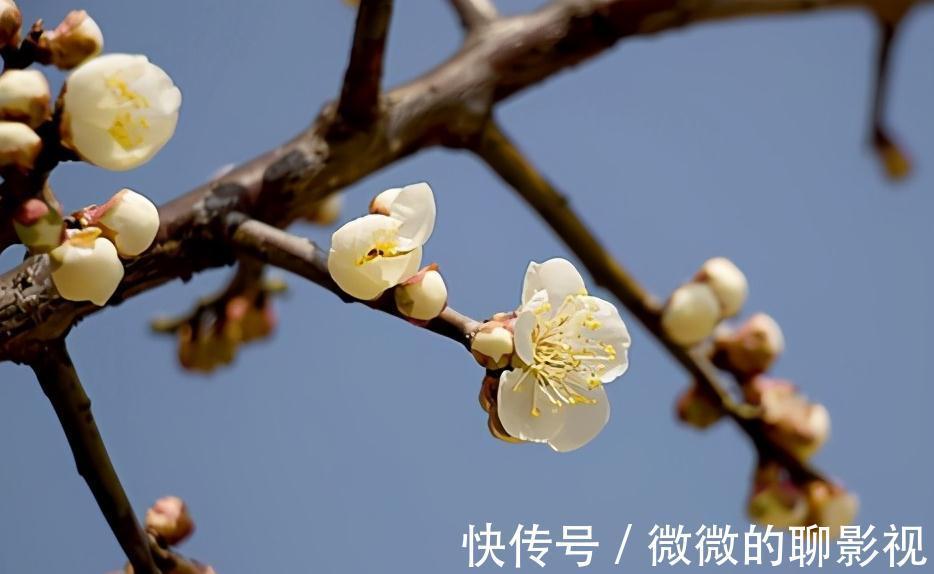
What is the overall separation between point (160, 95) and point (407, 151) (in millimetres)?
280

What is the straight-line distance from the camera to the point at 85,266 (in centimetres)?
51

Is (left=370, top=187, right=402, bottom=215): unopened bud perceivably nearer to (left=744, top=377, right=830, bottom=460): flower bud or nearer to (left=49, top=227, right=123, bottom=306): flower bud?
(left=49, top=227, right=123, bottom=306): flower bud

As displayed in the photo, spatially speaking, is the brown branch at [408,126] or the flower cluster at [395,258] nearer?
the flower cluster at [395,258]

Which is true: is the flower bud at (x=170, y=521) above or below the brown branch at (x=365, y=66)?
below

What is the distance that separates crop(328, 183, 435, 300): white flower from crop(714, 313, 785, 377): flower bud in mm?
484

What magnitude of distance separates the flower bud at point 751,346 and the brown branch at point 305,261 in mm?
465

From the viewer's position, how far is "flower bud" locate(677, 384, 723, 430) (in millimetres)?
954

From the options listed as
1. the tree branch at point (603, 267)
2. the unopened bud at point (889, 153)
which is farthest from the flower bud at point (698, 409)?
the unopened bud at point (889, 153)

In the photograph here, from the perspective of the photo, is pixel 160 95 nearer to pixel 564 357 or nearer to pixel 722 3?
pixel 564 357

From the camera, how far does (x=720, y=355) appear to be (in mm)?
→ 967

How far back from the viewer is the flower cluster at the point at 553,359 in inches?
21.5

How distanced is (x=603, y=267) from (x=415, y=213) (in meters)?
0.35

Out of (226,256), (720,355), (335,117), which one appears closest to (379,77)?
(335,117)

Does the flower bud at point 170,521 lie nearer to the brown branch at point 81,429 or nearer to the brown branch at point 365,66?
the brown branch at point 81,429
